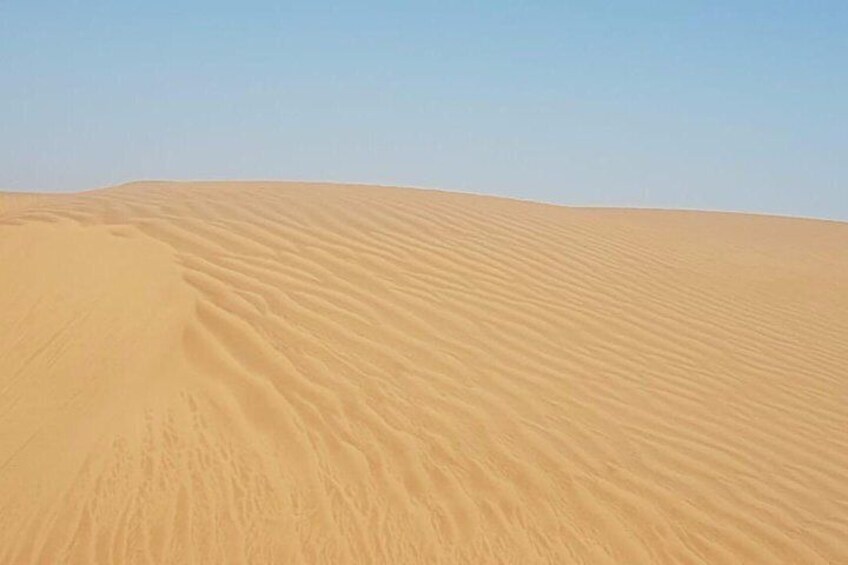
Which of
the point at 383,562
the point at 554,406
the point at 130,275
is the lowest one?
the point at 383,562

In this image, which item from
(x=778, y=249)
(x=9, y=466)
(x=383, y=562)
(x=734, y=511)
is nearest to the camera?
(x=383, y=562)

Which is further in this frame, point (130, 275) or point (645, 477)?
point (130, 275)

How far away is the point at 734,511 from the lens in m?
4.59

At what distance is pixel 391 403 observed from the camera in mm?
5363

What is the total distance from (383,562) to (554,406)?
1.65 meters

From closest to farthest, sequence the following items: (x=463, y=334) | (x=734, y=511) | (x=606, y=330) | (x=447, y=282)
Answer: (x=734, y=511)
(x=463, y=334)
(x=606, y=330)
(x=447, y=282)

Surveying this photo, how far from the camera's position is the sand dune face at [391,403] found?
448cm

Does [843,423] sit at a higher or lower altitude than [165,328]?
lower

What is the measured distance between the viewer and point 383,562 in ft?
14.1

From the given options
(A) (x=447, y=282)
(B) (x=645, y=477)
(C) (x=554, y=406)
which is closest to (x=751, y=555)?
(B) (x=645, y=477)

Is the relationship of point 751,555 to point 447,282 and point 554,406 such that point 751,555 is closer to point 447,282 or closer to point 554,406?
point 554,406

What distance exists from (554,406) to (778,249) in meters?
9.18

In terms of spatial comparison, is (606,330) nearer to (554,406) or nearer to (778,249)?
(554,406)

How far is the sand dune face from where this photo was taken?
14.7 ft
